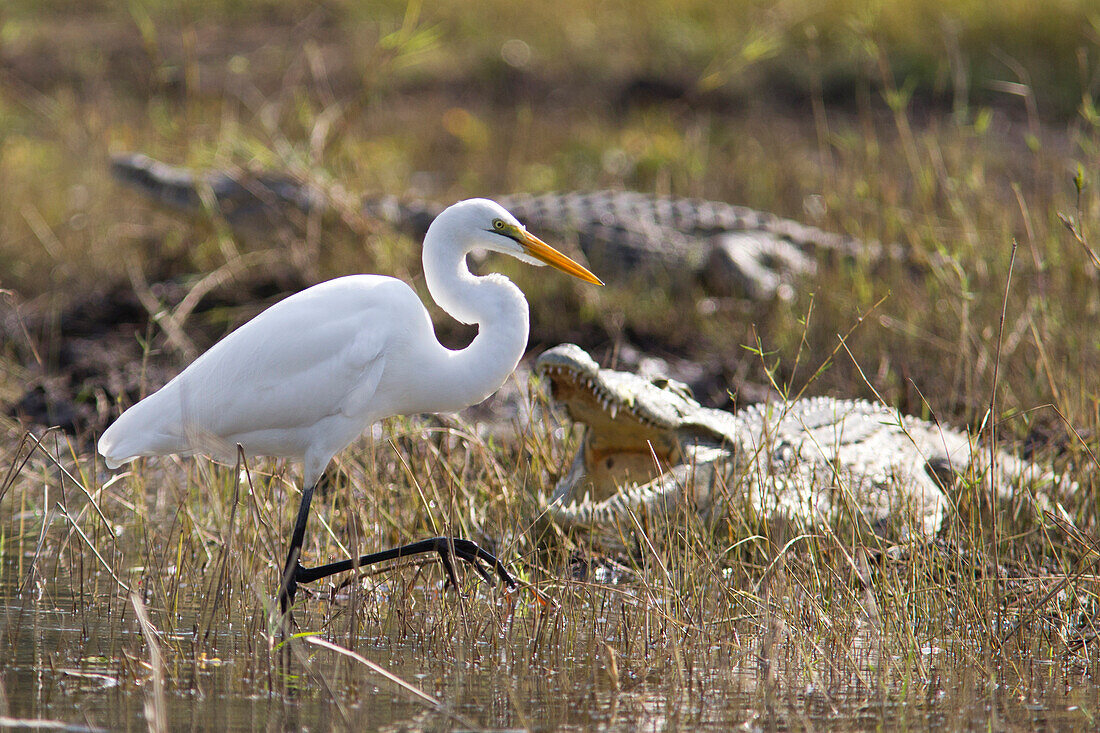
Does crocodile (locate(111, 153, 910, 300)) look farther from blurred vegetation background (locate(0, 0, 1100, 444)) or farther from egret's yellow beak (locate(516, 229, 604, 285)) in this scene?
egret's yellow beak (locate(516, 229, 604, 285))

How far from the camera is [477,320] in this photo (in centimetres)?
346

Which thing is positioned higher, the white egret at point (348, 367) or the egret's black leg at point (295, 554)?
the white egret at point (348, 367)

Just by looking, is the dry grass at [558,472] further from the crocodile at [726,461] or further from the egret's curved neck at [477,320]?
the egret's curved neck at [477,320]

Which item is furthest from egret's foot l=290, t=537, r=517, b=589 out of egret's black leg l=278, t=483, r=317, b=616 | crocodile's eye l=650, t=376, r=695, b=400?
crocodile's eye l=650, t=376, r=695, b=400

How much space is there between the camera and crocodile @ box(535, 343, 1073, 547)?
4.07 metres

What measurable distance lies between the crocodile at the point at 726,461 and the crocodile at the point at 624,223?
238 cm

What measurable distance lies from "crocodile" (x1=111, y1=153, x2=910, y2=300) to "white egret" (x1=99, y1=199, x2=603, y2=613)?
12.3ft

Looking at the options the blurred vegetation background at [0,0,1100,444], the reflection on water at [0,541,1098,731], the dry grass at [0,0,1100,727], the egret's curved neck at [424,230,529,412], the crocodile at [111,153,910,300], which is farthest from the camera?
the crocodile at [111,153,910,300]

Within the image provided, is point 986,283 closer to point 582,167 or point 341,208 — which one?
point 341,208

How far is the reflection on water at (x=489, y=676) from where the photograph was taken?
8.96 feet

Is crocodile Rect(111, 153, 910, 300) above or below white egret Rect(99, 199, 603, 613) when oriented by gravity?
above

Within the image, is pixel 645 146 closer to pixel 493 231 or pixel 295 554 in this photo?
pixel 493 231

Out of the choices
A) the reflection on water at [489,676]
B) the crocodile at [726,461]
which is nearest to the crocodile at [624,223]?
the crocodile at [726,461]

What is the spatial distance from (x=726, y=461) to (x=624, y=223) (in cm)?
393
